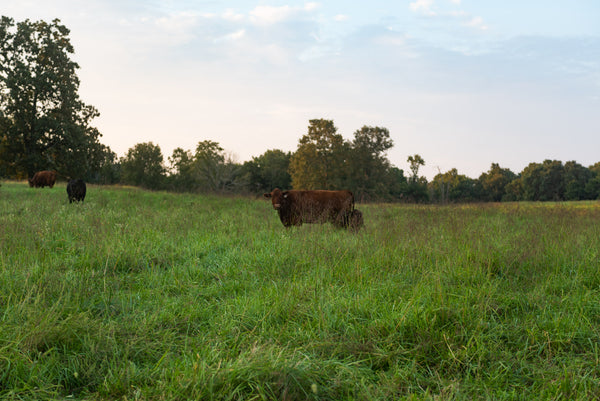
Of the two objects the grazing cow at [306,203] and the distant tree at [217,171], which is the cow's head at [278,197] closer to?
the grazing cow at [306,203]

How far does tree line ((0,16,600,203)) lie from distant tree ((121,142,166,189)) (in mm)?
184

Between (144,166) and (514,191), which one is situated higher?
(144,166)

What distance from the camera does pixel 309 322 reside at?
10.5 ft

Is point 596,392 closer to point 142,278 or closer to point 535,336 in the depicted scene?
point 535,336

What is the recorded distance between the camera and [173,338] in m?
3.07

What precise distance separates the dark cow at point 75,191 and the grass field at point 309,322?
11026mm

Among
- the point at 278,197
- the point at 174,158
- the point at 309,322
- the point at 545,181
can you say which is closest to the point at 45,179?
the point at 278,197

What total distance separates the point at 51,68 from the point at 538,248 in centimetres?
3660

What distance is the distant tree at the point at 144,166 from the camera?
6612 centimetres

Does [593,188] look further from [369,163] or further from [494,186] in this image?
[369,163]

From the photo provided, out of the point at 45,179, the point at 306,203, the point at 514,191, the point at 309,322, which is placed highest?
the point at 514,191

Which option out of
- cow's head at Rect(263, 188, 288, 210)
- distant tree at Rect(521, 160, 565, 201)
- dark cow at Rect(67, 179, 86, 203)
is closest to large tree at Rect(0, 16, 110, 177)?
dark cow at Rect(67, 179, 86, 203)

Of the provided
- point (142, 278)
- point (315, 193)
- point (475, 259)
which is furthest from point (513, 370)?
point (315, 193)

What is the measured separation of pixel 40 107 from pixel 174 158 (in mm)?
46634
